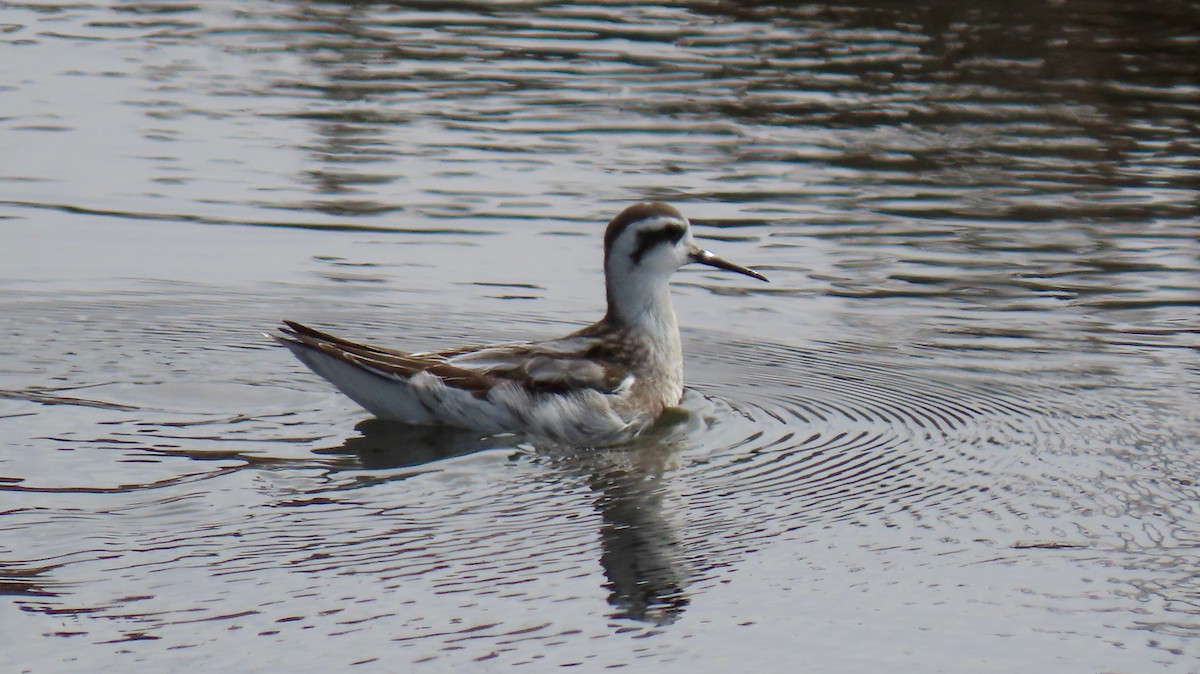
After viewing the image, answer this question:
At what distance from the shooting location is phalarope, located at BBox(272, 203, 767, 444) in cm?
959

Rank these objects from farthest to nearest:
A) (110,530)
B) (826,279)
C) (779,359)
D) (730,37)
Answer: (730,37), (826,279), (779,359), (110,530)

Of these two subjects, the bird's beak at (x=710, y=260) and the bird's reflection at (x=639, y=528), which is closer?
the bird's reflection at (x=639, y=528)

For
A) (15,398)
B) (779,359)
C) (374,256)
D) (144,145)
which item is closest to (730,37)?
(144,145)

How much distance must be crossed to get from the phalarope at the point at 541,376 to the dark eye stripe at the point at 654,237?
1.8 inches

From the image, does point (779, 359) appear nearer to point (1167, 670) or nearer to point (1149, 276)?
point (1149, 276)

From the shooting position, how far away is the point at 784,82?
60.4ft

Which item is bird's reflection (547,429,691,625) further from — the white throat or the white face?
the white face

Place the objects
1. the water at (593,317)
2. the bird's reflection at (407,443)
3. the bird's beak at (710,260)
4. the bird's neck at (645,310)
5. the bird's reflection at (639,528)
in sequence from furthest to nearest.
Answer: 1. the bird's beak at (710,260)
2. the bird's neck at (645,310)
3. the bird's reflection at (407,443)
4. the bird's reflection at (639,528)
5. the water at (593,317)

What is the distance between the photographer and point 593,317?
11.9 m

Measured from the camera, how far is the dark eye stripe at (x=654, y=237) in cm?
1052

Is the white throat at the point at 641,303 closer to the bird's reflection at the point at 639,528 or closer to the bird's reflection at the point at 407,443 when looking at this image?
the bird's reflection at the point at 639,528

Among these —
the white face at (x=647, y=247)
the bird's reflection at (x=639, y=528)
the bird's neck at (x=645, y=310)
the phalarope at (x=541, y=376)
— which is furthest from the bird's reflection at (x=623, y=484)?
the white face at (x=647, y=247)

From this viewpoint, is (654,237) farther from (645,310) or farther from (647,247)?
(645,310)

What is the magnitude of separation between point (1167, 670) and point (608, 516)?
2.52 m
